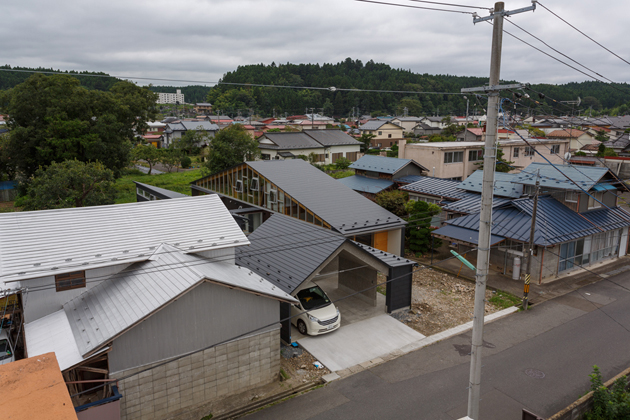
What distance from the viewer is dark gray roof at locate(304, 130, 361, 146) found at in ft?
171

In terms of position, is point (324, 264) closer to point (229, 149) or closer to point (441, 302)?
point (441, 302)

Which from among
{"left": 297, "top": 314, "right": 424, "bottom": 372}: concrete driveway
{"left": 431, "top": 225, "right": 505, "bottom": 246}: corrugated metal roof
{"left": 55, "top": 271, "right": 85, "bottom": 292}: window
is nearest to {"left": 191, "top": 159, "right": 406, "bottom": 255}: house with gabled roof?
{"left": 431, "top": 225, "right": 505, "bottom": 246}: corrugated metal roof

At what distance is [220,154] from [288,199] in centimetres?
1899

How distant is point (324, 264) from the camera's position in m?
13.9

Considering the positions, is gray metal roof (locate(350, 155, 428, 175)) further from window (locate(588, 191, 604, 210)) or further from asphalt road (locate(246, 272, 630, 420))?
asphalt road (locate(246, 272, 630, 420))

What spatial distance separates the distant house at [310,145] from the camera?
159 ft

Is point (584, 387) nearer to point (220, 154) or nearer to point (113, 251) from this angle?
point (113, 251)

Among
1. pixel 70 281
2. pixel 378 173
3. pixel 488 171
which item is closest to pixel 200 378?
pixel 70 281

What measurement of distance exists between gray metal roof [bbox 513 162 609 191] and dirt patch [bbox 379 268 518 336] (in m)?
7.09

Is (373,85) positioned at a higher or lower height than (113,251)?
higher

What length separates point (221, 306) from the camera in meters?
10.5

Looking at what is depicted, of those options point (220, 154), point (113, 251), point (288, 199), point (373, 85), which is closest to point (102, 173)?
point (288, 199)

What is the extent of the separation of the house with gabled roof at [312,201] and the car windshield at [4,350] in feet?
39.6

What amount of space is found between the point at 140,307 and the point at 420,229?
16.1 m
